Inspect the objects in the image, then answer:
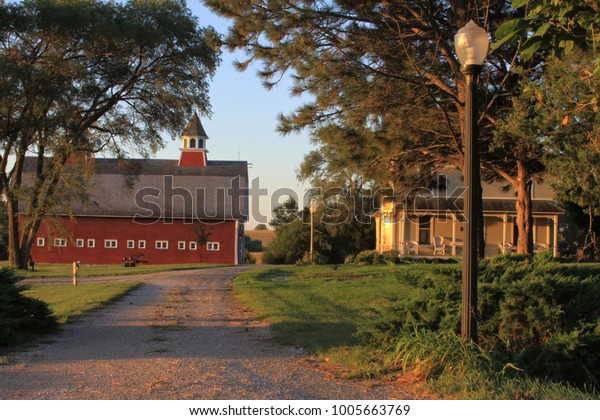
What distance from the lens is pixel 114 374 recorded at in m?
7.19

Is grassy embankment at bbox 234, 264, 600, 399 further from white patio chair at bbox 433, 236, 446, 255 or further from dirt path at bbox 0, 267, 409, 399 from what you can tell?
white patio chair at bbox 433, 236, 446, 255

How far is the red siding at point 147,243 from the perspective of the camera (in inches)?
1996

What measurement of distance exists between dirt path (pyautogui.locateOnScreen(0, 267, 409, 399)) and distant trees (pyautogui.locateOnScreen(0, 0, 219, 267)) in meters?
17.6

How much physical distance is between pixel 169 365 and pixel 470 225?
3.86 meters

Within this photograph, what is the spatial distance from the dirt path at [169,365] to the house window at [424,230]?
25997mm

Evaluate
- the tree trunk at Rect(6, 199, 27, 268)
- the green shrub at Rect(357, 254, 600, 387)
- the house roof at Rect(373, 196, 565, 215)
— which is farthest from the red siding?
the green shrub at Rect(357, 254, 600, 387)

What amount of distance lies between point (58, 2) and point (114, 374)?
24449mm

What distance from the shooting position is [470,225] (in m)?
7.07

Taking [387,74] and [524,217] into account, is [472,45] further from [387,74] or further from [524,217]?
[524,217]

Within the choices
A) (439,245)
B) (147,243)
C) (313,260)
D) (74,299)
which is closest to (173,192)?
(147,243)

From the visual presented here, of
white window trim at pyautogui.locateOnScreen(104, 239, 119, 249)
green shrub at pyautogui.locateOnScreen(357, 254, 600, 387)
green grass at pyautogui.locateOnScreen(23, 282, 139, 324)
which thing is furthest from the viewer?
white window trim at pyautogui.locateOnScreen(104, 239, 119, 249)

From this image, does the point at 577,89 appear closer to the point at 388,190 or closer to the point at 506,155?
the point at 506,155

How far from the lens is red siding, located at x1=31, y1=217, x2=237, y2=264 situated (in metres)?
50.7

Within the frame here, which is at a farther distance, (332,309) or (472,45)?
(332,309)
